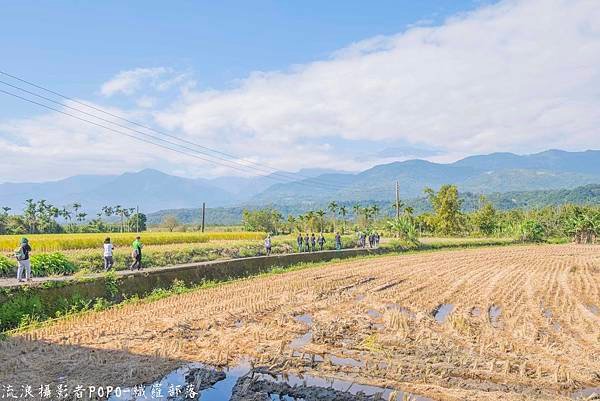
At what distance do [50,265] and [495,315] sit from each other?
14329mm

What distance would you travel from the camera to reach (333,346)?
10258 mm

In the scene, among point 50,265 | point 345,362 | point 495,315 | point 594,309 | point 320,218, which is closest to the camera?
point 345,362

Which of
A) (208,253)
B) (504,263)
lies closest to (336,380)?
(208,253)

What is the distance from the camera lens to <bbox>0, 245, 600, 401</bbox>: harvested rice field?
786cm

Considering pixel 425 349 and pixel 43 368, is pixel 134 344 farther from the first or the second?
pixel 425 349

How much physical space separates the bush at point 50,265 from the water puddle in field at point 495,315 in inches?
550

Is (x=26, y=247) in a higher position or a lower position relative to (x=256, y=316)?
higher

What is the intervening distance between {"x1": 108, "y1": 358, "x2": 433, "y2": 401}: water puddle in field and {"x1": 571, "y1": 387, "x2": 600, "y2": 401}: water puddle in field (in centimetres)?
213

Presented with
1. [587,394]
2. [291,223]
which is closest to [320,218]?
[291,223]

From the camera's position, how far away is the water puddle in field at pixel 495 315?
12688 millimetres

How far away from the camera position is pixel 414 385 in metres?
7.76

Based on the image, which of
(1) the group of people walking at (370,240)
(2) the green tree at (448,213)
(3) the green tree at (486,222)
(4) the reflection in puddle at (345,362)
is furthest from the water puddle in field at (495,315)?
(3) the green tree at (486,222)

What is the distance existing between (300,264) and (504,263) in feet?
39.8

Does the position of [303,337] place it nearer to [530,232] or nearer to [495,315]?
[495,315]
